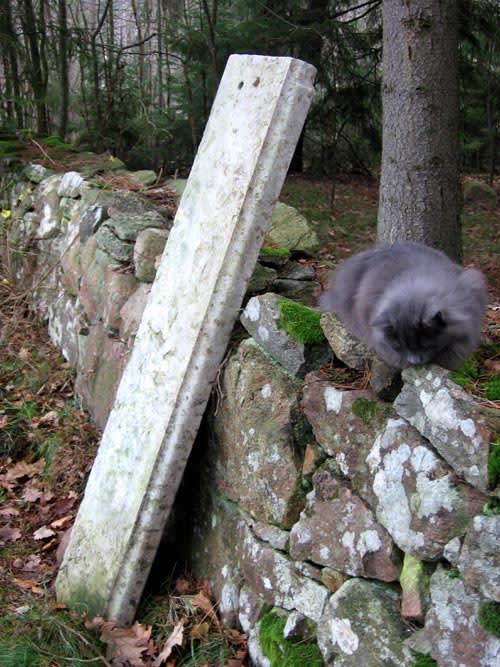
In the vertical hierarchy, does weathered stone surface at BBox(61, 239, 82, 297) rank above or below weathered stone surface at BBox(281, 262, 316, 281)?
below

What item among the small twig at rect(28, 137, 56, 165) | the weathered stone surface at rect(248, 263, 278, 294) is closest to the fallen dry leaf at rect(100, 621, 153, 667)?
the weathered stone surface at rect(248, 263, 278, 294)

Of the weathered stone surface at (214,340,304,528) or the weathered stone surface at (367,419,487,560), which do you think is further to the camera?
the weathered stone surface at (214,340,304,528)

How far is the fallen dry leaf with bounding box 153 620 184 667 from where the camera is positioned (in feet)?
11.4

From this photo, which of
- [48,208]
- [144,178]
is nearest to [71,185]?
[48,208]

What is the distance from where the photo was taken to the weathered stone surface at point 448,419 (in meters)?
2.34

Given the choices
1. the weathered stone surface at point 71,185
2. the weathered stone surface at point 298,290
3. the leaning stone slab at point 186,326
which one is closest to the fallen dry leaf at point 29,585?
the leaning stone slab at point 186,326

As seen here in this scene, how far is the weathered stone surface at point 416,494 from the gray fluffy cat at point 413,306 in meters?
0.35

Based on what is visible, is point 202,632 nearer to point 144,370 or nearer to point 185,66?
point 144,370

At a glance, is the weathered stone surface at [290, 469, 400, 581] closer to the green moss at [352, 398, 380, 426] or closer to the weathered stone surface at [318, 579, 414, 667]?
the weathered stone surface at [318, 579, 414, 667]

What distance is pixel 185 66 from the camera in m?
10.7

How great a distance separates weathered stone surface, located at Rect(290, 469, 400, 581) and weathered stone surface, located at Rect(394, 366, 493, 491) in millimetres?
471

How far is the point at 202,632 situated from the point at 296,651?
2.32 feet

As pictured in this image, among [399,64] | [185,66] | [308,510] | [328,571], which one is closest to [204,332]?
[308,510]

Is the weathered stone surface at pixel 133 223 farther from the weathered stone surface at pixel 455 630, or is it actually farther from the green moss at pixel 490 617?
the green moss at pixel 490 617
